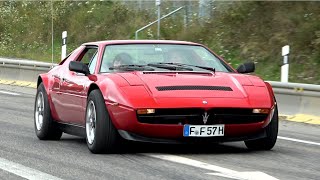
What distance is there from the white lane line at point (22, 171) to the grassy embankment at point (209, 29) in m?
14.0

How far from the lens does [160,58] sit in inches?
384

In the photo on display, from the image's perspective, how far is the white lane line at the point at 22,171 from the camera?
24.0 ft

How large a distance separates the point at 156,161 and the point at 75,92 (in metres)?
1.92

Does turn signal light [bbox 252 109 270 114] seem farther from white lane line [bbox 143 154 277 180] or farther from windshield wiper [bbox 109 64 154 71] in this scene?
windshield wiper [bbox 109 64 154 71]

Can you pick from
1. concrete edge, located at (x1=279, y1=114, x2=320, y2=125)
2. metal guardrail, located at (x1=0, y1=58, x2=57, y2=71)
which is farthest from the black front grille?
metal guardrail, located at (x1=0, y1=58, x2=57, y2=71)

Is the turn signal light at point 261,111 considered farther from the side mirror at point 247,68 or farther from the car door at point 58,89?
the car door at point 58,89

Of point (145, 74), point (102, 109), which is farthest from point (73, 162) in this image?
point (145, 74)

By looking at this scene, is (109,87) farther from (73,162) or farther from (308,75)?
(308,75)

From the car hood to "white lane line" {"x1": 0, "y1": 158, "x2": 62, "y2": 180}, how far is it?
4.68ft

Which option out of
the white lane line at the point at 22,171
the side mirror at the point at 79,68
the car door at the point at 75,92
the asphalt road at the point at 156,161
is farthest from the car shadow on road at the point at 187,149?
the white lane line at the point at 22,171

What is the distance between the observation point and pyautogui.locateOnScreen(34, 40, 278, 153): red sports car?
8.51m

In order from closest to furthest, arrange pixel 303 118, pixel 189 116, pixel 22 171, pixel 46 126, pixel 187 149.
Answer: pixel 22 171 < pixel 189 116 < pixel 187 149 < pixel 46 126 < pixel 303 118

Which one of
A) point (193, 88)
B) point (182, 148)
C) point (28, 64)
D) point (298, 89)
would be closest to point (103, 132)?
point (193, 88)

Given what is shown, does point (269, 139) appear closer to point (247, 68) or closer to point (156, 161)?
point (247, 68)
